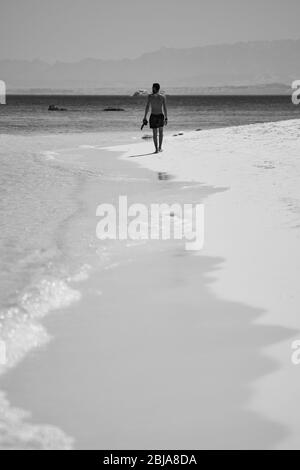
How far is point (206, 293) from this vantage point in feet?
17.3

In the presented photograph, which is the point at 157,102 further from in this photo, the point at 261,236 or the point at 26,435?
the point at 26,435

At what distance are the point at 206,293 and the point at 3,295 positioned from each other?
1734 mm

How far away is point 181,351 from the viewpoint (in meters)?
4.07

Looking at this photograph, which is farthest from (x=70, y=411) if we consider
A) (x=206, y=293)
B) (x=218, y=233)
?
(x=218, y=233)

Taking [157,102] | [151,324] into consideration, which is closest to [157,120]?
[157,102]

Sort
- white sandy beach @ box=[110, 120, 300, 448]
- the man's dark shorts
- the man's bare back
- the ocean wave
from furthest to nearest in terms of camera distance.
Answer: the man's dark shorts, the man's bare back, white sandy beach @ box=[110, 120, 300, 448], the ocean wave

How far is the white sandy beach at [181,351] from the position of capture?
3205mm

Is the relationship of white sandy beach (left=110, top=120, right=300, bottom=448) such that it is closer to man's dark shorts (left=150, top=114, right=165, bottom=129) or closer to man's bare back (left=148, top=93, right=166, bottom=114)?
man's dark shorts (left=150, top=114, right=165, bottom=129)

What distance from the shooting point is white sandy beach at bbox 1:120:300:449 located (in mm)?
3205

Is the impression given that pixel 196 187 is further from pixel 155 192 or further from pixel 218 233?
pixel 218 233

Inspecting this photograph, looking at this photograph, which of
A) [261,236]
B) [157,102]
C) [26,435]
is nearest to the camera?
[26,435]

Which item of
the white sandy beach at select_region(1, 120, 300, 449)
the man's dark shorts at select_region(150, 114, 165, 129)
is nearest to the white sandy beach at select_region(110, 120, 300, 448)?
the white sandy beach at select_region(1, 120, 300, 449)

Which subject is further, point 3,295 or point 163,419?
point 3,295
